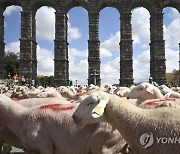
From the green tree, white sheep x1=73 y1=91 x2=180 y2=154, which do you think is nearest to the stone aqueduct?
the green tree

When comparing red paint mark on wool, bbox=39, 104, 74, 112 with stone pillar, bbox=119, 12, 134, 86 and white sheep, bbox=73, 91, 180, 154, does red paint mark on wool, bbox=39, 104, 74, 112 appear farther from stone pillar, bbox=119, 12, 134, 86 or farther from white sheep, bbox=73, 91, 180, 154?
stone pillar, bbox=119, 12, 134, 86

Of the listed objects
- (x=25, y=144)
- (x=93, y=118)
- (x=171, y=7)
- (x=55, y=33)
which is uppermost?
(x=171, y=7)

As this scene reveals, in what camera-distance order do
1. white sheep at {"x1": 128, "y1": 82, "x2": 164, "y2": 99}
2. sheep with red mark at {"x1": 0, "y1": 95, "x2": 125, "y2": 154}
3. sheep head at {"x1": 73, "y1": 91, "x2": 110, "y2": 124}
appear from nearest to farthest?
sheep head at {"x1": 73, "y1": 91, "x2": 110, "y2": 124} → sheep with red mark at {"x1": 0, "y1": 95, "x2": 125, "y2": 154} → white sheep at {"x1": 128, "y1": 82, "x2": 164, "y2": 99}

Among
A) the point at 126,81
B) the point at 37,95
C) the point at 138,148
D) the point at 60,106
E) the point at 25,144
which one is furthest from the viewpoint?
the point at 126,81

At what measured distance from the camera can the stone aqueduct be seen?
3912 centimetres

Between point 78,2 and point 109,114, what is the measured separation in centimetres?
3534

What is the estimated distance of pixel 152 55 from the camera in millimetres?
39875

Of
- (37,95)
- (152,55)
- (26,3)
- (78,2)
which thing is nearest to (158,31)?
(152,55)

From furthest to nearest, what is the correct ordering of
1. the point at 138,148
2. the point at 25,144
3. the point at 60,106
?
the point at 60,106, the point at 25,144, the point at 138,148

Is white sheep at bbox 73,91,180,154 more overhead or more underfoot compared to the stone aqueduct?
more underfoot

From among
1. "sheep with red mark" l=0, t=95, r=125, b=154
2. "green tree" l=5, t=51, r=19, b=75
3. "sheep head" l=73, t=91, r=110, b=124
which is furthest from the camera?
"green tree" l=5, t=51, r=19, b=75

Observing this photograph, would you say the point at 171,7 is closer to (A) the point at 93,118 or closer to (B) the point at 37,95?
(B) the point at 37,95

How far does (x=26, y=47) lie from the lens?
128 feet

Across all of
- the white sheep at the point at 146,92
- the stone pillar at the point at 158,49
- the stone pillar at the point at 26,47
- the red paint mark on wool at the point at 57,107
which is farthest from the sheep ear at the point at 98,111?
the stone pillar at the point at 158,49
